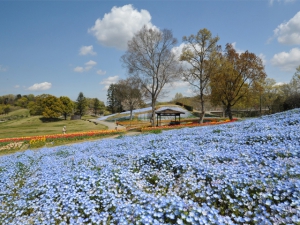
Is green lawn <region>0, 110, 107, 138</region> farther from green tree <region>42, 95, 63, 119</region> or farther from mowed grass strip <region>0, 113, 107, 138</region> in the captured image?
green tree <region>42, 95, 63, 119</region>

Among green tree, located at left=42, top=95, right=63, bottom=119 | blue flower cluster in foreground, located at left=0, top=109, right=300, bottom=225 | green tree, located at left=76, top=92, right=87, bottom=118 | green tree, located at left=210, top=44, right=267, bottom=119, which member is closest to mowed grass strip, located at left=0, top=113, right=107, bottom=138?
green tree, located at left=42, top=95, right=63, bottom=119

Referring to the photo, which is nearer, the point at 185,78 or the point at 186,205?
the point at 186,205

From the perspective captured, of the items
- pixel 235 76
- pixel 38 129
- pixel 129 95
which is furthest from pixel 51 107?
pixel 235 76

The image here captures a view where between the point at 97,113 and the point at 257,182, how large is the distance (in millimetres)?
108395

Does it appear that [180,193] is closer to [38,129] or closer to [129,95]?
[38,129]

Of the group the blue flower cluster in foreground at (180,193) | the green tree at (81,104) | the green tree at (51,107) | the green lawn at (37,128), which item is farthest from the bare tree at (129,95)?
the blue flower cluster in foreground at (180,193)

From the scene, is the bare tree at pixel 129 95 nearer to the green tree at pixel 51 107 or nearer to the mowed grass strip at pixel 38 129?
the mowed grass strip at pixel 38 129

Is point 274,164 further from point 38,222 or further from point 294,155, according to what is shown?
point 38,222

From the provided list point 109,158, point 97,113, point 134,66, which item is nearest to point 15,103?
point 97,113

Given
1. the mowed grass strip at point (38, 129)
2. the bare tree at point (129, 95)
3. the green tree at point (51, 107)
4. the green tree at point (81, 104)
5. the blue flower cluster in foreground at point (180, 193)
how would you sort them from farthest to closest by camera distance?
the green tree at point (81, 104), the green tree at point (51, 107), the bare tree at point (129, 95), the mowed grass strip at point (38, 129), the blue flower cluster in foreground at point (180, 193)

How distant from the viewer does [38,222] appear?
3.31 metres

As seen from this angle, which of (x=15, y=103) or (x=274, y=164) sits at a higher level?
(x=15, y=103)

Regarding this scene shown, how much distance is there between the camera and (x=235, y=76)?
36.1 metres

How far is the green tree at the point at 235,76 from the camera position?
34469mm
